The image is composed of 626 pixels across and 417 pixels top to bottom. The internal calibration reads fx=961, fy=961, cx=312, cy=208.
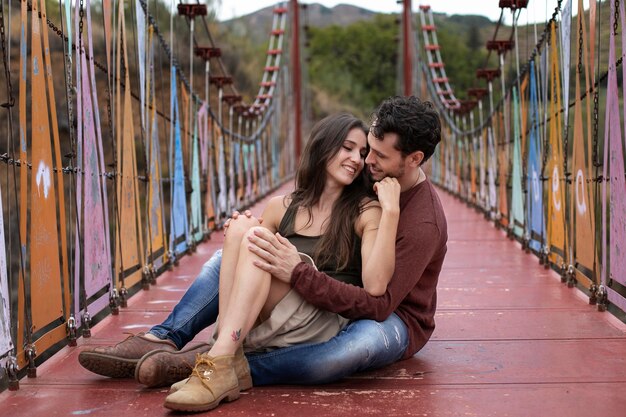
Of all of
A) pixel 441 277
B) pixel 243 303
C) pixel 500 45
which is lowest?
pixel 441 277

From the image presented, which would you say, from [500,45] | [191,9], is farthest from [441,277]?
[500,45]

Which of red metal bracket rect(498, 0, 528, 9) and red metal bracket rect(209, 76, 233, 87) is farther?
red metal bracket rect(209, 76, 233, 87)

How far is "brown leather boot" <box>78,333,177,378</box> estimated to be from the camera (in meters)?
1.94

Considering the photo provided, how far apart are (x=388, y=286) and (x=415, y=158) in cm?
28

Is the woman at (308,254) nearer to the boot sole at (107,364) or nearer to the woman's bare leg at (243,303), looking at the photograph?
the woman's bare leg at (243,303)

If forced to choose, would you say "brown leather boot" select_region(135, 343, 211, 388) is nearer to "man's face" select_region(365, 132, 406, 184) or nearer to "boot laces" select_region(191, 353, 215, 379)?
"boot laces" select_region(191, 353, 215, 379)

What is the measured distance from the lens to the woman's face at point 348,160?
208 cm

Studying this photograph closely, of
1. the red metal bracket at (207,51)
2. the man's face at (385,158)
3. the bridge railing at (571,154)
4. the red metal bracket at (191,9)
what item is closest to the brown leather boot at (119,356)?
the man's face at (385,158)

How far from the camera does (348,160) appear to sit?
208 centimetres

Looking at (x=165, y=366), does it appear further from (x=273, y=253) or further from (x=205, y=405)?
(x=273, y=253)

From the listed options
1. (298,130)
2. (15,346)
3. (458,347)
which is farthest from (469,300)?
(298,130)

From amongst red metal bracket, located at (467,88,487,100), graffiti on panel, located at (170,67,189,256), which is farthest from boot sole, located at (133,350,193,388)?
red metal bracket, located at (467,88,487,100)

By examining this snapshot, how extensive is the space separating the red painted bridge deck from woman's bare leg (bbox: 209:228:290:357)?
116mm

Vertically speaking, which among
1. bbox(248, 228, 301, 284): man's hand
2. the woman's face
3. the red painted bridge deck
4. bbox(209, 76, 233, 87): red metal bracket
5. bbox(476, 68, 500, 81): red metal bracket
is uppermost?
bbox(209, 76, 233, 87): red metal bracket
